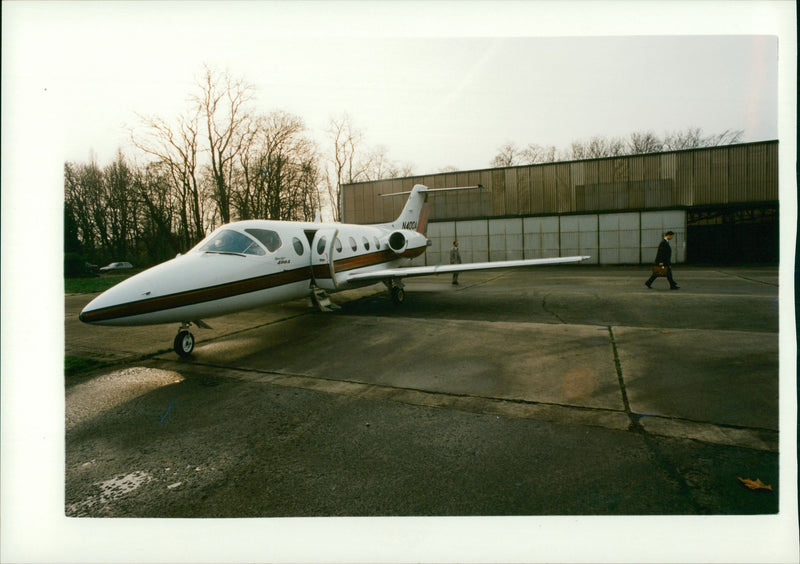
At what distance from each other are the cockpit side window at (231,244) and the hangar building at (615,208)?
70.7 ft

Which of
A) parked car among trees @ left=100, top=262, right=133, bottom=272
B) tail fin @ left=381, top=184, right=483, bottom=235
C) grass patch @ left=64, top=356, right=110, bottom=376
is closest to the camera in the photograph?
grass patch @ left=64, top=356, right=110, bottom=376

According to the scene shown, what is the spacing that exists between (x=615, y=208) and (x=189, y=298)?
25.9m

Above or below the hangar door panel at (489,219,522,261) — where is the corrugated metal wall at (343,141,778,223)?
above

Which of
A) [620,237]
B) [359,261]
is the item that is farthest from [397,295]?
[620,237]

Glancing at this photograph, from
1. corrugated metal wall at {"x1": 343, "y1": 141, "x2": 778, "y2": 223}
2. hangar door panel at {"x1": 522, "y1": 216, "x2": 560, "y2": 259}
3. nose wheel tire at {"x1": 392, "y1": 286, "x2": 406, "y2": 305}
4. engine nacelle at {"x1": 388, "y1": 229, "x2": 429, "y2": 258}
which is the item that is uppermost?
corrugated metal wall at {"x1": 343, "y1": 141, "x2": 778, "y2": 223}

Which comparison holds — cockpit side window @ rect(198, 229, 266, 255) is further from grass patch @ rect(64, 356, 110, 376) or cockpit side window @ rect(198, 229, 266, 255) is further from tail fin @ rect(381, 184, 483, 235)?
tail fin @ rect(381, 184, 483, 235)

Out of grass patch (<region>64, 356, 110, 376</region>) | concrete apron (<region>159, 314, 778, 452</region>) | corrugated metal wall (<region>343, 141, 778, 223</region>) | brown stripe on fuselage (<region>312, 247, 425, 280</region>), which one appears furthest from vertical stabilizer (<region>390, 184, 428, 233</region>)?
grass patch (<region>64, 356, 110, 376</region>)

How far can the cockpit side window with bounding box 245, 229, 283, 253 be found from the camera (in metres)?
7.82

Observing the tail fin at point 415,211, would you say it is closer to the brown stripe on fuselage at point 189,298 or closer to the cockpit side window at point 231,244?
the brown stripe on fuselage at point 189,298

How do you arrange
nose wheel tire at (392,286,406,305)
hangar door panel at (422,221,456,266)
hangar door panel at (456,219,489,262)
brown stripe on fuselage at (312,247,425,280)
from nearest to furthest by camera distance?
brown stripe on fuselage at (312,247,425,280) < nose wheel tire at (392,286,406,305) < hangar door panel at (456,219,489,262) < hangar door panel at (422,221,456,266)

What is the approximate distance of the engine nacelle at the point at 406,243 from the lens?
13680mm

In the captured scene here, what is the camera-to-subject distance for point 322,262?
30.8 ft

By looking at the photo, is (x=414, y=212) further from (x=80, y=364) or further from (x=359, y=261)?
(x=80, y=364)

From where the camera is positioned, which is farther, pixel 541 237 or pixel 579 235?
pixel 541 237
